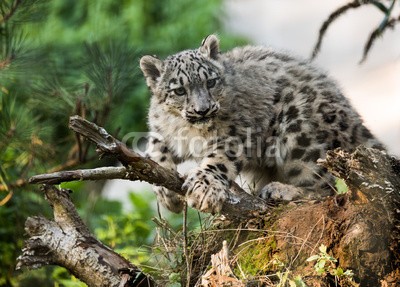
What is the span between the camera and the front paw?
5609 mm

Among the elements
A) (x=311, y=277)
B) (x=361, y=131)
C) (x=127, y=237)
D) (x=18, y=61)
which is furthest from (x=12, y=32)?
(x=311, y=277)

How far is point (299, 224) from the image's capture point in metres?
5.42

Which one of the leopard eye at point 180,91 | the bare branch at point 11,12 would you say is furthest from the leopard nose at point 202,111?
the bare branch at point 11,12

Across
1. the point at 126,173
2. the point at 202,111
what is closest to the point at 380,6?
the point at 202,111

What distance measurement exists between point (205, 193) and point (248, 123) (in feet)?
4.55

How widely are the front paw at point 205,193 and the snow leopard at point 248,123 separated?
381mm

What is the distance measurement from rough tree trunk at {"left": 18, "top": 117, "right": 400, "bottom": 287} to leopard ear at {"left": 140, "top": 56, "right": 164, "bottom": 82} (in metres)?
1.65

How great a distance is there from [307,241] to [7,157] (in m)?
4.36

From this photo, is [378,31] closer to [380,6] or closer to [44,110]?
[380,6]

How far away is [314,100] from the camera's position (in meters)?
6.96

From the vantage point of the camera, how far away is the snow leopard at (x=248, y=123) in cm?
653

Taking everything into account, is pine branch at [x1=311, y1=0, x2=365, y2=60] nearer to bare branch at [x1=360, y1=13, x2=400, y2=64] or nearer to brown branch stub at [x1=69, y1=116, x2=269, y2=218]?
bare branch at [x1=360, y1=13, x2=400, y2=64]

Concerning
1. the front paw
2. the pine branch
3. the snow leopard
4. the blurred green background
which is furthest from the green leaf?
the blurred green background

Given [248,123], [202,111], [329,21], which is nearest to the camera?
[329,21]
